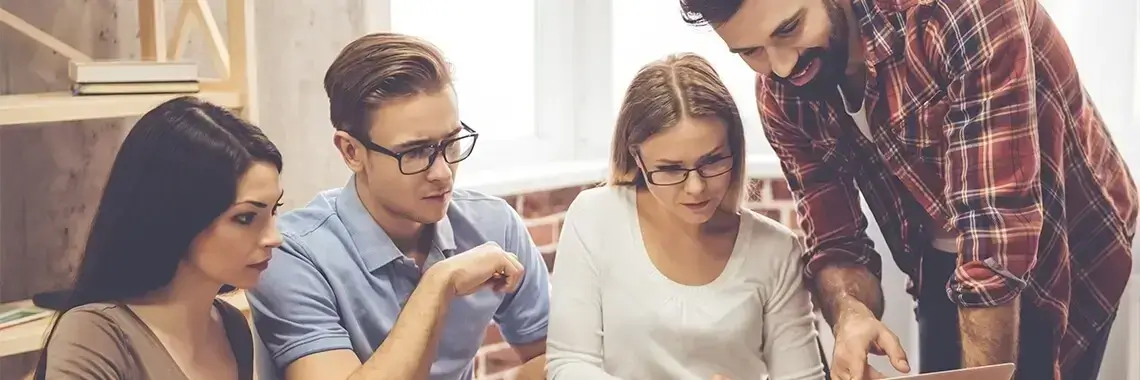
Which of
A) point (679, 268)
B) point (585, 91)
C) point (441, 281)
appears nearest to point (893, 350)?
point (679, 268)

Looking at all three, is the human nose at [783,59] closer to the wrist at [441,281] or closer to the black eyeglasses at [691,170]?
the black eyeglasses at [691,170]

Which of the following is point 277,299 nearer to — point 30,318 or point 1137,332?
point 30,318

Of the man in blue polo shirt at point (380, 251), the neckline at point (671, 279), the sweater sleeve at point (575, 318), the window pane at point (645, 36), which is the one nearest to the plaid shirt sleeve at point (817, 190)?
the neckline at point (671, 279)

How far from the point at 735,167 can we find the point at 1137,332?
111 centimetres

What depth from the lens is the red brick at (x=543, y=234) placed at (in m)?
2.45

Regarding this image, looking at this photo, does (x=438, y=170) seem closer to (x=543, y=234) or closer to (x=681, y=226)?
(x=681, y=226)

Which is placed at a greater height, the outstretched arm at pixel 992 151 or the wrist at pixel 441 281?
the outstretched arm at pixel 992 151

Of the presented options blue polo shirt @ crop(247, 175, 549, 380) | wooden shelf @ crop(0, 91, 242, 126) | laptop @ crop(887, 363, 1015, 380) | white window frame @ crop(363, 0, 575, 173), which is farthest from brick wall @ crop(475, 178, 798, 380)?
laptop @ crop(887, 363, 1015, 380)

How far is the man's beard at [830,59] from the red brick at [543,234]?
0.96 metres

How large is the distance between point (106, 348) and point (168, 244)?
13cm

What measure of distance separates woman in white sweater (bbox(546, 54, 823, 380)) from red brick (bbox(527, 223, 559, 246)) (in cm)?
82

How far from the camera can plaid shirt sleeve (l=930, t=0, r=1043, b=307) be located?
140 centimetres

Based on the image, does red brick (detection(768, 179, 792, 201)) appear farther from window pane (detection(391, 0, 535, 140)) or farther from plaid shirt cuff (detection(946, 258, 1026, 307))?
plaid shirt cuff (detection(946, 258, 1026, 307))

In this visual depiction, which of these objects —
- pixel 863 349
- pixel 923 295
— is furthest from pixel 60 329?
pixel 923 295
